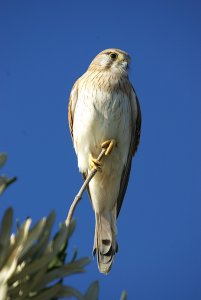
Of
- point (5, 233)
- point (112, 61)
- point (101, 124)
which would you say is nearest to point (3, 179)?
point (5, 233)

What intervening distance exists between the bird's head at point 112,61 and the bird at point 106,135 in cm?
5

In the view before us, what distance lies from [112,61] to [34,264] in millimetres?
4603

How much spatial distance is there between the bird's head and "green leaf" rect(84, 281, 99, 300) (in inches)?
168

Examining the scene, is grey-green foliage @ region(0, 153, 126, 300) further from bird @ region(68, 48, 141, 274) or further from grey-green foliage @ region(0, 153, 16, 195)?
bird @ region(68, 48, 141, 274)

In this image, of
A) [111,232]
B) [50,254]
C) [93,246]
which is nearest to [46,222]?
[50,254]

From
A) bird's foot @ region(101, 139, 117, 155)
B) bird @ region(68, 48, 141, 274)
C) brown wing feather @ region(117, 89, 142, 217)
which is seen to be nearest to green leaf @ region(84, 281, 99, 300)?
bird @ region(68, 48, 141, 274)

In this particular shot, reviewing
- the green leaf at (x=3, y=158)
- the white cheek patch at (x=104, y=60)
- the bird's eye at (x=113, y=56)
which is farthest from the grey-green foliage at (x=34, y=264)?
the bird's eye at (x=113, y=56)

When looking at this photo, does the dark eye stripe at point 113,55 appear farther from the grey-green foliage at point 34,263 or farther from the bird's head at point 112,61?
the grey-green foliage at point 34,263

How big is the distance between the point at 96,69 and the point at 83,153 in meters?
1.06

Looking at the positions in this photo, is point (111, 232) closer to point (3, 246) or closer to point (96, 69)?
point (96, 69)

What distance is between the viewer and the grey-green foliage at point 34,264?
1.22 meters

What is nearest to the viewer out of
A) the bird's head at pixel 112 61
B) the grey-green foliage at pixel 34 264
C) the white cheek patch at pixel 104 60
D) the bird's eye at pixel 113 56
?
the grey-green foliage at pixel 34 264

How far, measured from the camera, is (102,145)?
15.6ft

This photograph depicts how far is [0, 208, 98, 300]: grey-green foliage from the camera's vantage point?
122 centimetres
